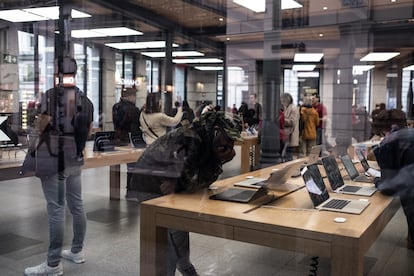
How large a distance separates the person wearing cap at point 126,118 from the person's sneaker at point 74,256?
0.33 metres

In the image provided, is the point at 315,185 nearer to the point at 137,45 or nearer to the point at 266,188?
the point at 266,188

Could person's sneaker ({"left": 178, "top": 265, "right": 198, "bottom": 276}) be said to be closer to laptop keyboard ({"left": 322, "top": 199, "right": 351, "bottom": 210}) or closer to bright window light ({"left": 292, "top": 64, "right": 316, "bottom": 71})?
laptop keyboard ({"left": 322, "top": 199, "right": 351, "bottom": 210})

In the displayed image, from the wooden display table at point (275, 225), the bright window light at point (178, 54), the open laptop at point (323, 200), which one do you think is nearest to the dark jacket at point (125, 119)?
the bright window light at point (178, 54)

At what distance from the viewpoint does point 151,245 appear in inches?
50.8

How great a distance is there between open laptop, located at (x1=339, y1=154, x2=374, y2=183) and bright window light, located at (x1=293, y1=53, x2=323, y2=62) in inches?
16.7

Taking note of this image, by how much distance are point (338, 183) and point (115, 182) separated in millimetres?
1083

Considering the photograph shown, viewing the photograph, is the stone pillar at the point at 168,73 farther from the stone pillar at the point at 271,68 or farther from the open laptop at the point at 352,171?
the open laptop at the point at 352,171

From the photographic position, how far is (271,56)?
151 cm

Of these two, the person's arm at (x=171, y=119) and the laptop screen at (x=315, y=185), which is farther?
Result: the person's arm at (x=171, y=119)

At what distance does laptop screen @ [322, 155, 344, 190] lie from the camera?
1.46 metres

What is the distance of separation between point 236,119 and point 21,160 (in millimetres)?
1059

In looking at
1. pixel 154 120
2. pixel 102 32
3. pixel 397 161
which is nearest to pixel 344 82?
pixel 397 161

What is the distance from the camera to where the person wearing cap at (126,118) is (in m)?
1.69

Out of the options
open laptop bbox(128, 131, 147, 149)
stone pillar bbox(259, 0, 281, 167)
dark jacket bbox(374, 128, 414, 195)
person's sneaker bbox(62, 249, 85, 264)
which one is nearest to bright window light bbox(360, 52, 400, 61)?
dark jacket bbox(374, 128, 414, 195)
